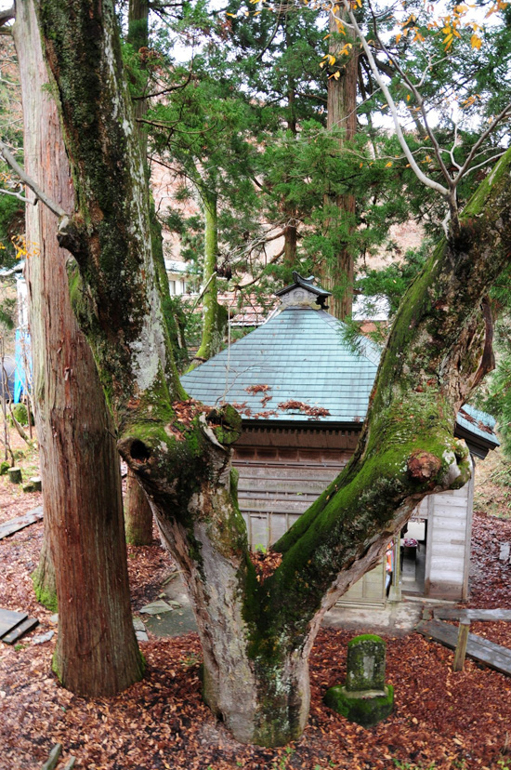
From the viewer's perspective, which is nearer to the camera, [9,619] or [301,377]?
[9,619]

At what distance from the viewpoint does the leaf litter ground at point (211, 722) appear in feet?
15.3

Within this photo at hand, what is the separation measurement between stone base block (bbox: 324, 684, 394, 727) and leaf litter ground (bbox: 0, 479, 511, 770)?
2.7 inches

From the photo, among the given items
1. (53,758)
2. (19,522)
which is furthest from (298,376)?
(19,522)

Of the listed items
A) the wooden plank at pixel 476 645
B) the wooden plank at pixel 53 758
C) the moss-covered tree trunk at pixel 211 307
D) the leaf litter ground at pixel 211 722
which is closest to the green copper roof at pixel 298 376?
the wooden plank at pixel 476 645

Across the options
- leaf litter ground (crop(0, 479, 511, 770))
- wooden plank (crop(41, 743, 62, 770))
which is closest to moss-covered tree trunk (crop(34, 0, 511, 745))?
leaf litter ground (crop(0, 479, 511, 770))

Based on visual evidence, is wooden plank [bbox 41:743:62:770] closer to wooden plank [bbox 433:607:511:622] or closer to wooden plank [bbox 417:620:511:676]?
wooden plank [bbox 417:620:511:676]

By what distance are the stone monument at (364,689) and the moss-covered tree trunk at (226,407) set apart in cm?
101

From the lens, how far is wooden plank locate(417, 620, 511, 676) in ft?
21.3

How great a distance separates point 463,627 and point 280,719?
257cm

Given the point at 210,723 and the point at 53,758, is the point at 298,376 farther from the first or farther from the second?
the point at 53,758

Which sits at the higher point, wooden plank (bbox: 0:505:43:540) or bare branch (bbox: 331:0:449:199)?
bare branch (bbox: 331:0:449:199)

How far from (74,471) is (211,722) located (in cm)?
262

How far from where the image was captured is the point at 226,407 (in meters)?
3.98

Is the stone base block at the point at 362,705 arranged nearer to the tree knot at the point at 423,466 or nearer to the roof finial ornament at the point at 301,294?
the tree knot at the point at 423,466
